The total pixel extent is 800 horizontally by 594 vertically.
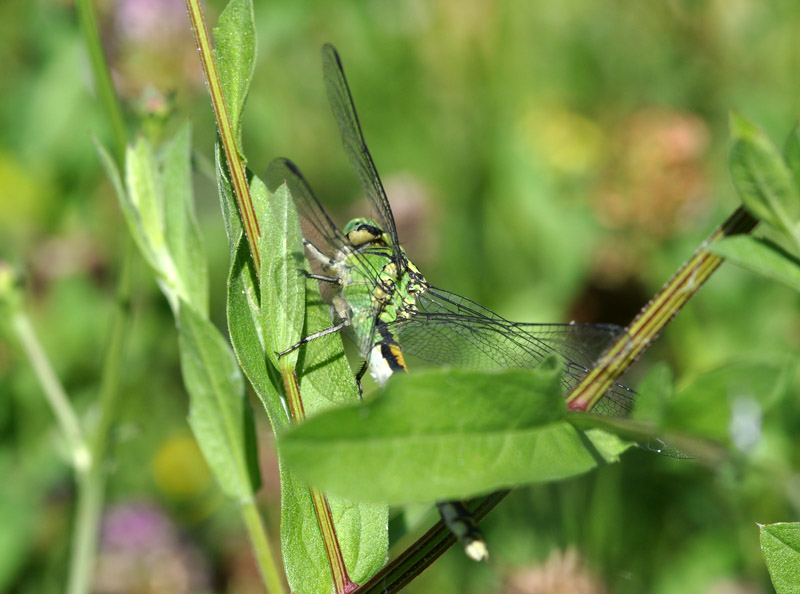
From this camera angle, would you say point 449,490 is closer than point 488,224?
Yes

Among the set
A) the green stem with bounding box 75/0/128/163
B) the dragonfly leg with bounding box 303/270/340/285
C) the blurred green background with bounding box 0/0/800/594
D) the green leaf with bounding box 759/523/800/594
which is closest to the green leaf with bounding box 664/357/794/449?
the green leaf with bounding box 759/523/800/594

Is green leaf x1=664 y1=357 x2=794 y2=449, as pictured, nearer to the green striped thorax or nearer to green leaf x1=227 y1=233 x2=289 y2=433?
green leaf x1=227 y1=233 x2=289 y2=433

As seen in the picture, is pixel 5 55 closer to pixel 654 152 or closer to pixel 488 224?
pixel 488 224

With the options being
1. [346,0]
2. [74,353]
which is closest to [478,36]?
[346,0]

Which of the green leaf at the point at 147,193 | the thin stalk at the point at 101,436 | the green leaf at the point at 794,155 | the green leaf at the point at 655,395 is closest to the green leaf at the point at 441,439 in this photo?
the green leaf at the point at 655,395

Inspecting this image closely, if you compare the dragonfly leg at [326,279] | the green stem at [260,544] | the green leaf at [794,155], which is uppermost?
the green leaf at [794,155]

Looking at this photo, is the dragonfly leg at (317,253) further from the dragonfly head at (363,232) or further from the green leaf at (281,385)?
the green leaf at (281,385)
